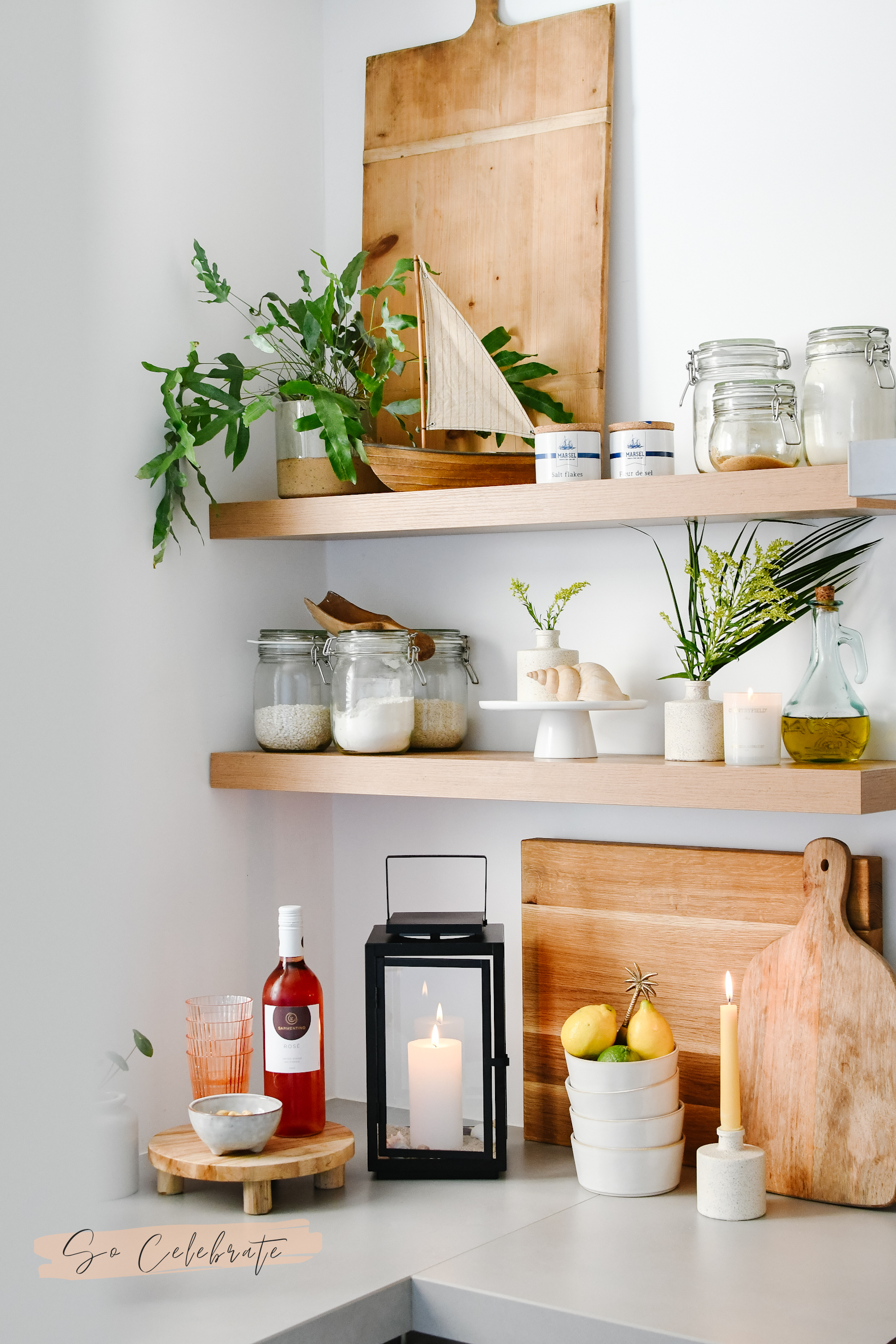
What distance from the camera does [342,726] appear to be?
150cm

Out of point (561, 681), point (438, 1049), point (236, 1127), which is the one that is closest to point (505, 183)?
point (561, 681)

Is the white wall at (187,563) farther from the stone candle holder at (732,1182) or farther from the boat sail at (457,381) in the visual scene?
the stone candle holder at (732,1182)

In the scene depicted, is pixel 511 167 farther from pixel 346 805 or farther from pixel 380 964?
pixel 380 964

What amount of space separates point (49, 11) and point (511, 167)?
1335 mm

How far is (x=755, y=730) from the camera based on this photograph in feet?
4.20

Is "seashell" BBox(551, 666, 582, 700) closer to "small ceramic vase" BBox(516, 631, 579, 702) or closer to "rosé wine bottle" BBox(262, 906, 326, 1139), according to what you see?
"small ceramic vase" BBox(516, 631, 579, 702)

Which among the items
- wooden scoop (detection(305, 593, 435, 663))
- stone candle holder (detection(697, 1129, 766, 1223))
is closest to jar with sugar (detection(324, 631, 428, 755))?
wooden scoop (detection(305, 593, 435, 663))

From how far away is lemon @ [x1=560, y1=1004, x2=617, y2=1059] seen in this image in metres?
1.33

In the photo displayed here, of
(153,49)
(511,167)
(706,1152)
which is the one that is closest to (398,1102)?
(706,1152)

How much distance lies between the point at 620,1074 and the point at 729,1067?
0.37 ft

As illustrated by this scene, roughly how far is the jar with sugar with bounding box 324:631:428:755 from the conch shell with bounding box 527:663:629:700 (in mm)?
168

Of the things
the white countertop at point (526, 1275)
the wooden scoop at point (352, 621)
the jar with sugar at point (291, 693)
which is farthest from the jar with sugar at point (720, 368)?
the white countertop at point (526, 1275)

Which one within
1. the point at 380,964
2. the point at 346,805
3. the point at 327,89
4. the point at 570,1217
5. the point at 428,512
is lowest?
the point at 570,1217

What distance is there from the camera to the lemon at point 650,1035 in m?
1.33
